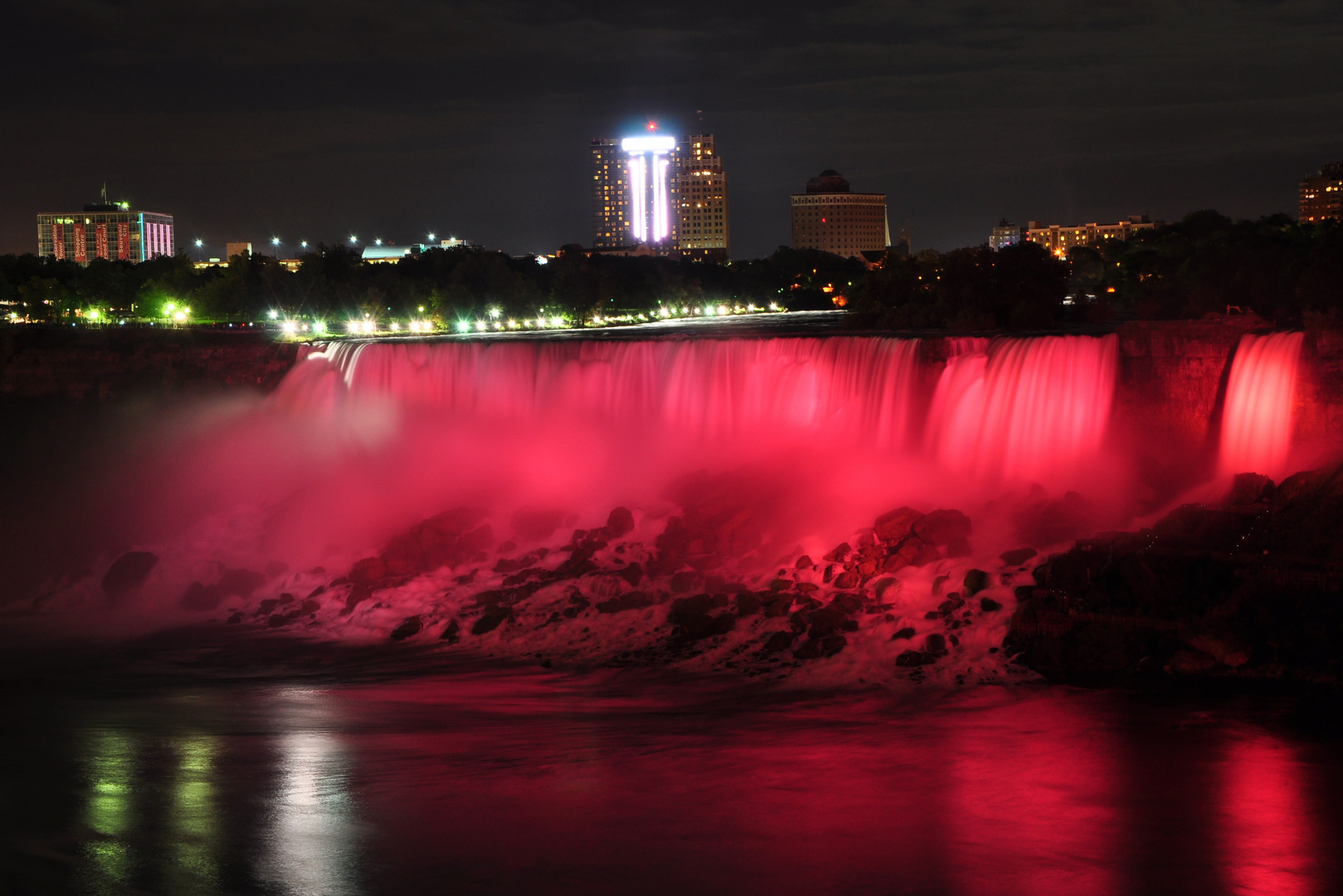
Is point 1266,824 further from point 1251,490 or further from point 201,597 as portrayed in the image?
point 201,597

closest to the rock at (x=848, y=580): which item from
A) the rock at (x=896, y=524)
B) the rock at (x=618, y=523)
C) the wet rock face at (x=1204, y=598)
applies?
the rock at (x=896, y=524)

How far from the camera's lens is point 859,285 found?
3307 inches

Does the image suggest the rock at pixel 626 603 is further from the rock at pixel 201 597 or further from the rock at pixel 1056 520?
the rock at pixel 201 597

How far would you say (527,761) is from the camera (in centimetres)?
1816

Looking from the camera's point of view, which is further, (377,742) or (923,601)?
(923,601)

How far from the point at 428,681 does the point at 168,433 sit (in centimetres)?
2625

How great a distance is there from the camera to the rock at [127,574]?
33.8 meters

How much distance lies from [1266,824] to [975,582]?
30.8 ft

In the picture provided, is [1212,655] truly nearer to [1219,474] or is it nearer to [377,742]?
[1219,474]

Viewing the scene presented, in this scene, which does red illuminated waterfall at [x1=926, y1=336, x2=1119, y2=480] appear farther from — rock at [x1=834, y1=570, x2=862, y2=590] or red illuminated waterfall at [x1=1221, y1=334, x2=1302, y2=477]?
rock at [x1=834, y1=570, x2=862, y2=590]

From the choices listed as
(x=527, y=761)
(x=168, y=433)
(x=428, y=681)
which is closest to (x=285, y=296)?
(x=168, y=433)

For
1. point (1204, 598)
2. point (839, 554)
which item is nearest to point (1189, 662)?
point (1204, 598)

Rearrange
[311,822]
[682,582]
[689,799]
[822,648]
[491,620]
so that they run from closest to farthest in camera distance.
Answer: [311,822], [689,799], [822,648], [491,620], [682,582]

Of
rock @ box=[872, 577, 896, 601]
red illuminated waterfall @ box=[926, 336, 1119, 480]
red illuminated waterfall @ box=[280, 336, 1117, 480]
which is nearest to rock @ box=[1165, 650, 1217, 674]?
rock @ box=[872, 577, 896, 601]
